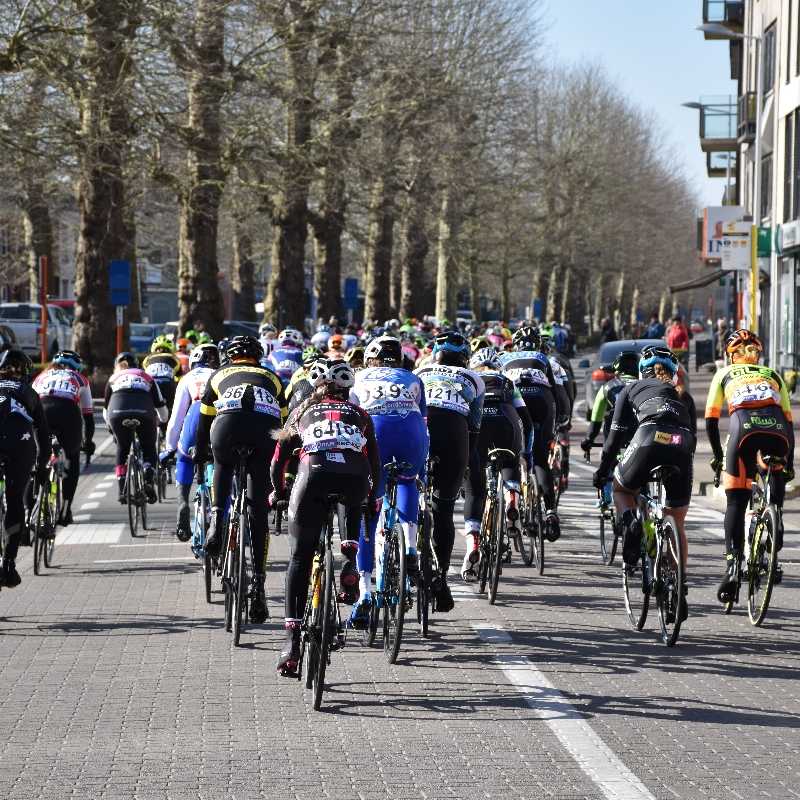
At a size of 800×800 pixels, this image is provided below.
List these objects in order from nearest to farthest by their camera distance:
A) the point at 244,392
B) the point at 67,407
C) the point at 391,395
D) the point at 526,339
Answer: the point at 391,395, the point at 244,392, the point at 67,407, the point at 526,339

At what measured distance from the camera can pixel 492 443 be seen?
466 inches

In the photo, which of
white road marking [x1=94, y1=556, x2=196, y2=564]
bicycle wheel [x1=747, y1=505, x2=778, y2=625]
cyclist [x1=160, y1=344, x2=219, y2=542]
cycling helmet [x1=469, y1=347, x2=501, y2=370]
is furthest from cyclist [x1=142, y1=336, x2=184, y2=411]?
bicycle wheel [x1=747, y1=505, x2=778, y2=625]

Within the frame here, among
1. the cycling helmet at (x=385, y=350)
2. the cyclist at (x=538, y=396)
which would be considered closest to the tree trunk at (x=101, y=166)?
the cyclist at (x=538, y=396)

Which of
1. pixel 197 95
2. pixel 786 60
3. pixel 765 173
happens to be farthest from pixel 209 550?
pixel 765 173

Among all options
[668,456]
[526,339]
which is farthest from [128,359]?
[668,456]

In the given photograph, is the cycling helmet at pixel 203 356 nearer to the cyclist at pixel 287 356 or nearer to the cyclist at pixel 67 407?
the cyclist at pixel 67 407

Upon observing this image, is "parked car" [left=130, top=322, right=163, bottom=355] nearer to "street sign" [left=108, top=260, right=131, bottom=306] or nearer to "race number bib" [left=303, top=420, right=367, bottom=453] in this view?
"street sign" [left=108, top=260, right=131, bottom=306]

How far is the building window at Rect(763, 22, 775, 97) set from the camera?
46.0m

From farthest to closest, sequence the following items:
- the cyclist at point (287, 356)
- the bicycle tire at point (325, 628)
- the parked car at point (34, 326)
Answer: the parked car at point (34, 326) < the cyclist at point (287, 356) < the bicycle tire at point (325, 628)

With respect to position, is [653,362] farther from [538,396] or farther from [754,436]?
[538,396]

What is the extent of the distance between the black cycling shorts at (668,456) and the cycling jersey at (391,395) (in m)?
1.30

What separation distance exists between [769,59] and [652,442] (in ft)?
130

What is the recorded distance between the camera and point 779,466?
1034cm

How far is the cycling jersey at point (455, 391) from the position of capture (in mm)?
10383
